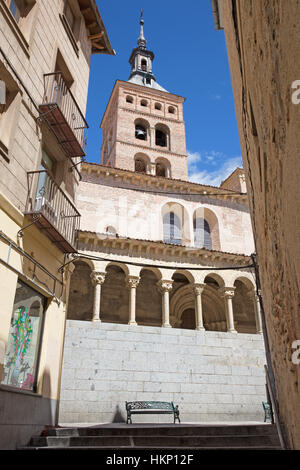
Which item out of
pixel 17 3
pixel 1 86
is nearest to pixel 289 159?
pixel 1 86

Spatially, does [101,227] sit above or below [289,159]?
above

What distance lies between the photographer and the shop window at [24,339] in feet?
24.6

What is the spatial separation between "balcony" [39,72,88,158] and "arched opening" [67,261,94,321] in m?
9.77

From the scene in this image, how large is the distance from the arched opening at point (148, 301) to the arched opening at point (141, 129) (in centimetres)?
1753

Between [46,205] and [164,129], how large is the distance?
29.0 meters

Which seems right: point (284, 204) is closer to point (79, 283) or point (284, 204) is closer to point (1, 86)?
point (1, 86)

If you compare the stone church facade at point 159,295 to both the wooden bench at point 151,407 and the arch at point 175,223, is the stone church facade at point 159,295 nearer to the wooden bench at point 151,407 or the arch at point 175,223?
the arch at point 175,223

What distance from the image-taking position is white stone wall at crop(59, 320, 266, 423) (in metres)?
13.3

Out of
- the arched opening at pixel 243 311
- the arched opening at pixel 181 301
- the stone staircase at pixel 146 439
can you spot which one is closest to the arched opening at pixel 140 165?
the arched opening at pixel 181 301

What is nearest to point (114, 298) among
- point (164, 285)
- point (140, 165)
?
point (164, 285)

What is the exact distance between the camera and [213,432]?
841 centimetres

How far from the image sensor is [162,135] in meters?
36.8

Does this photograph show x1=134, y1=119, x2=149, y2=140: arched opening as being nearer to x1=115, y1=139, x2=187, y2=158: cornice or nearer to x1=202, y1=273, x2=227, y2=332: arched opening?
x1=115, y1=139, x2=187, y2=158: cornice

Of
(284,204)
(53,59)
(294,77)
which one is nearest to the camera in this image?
(294,77)
